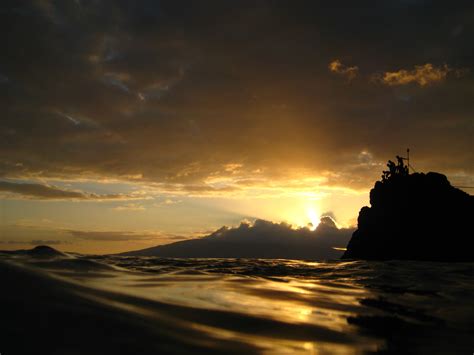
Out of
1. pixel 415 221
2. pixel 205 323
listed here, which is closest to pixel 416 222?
pixel 415 221

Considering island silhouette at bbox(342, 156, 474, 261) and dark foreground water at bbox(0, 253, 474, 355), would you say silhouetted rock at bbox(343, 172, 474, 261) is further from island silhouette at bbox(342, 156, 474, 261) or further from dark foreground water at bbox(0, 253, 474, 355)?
dark foreground water at bbox(0, 253, 474, 355)

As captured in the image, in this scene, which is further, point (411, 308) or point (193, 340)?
point (411, 308)

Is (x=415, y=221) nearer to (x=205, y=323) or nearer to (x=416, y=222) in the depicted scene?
(x=416, y=222)

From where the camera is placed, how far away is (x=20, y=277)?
5.21m

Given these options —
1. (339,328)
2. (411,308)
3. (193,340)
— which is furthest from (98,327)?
(411,308)

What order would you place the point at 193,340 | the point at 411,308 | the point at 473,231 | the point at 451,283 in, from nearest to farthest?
the point at 193,340
the point at 411,308
the point at 451,283
the point at 473,231

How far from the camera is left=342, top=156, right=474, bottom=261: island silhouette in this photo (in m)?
69.4

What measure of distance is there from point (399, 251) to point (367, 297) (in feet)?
236

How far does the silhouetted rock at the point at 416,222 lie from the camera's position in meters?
69.4

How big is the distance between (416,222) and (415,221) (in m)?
0.27

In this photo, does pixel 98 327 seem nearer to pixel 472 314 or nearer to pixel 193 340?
pixel 193 340

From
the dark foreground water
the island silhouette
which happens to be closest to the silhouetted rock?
the island silhouette

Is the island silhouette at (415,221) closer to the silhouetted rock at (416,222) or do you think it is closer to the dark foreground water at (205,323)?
the silhouetted rock at (416,222)

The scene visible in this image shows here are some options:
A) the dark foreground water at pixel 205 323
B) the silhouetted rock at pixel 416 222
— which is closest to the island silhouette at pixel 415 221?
the silhouetted rock at pixel 416 222
